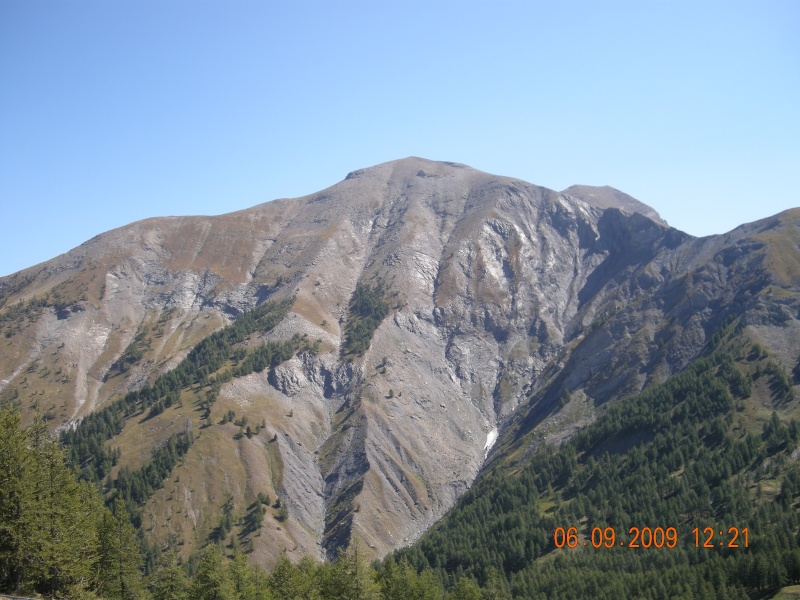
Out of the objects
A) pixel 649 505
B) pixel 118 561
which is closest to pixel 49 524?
pixel 118 561

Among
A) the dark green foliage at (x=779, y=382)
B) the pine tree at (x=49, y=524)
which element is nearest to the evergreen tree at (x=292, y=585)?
the pine tree at (x=49, y=524)

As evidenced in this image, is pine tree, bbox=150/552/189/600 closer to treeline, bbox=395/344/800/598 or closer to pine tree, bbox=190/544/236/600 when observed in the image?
pine tree, bbox=190/544/236/600

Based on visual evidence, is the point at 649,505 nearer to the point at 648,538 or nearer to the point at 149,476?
the point at 648,538

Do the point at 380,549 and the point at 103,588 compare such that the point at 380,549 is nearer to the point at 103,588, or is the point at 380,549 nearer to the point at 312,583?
the point at 312,583

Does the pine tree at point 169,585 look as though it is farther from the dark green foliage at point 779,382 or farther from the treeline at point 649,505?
the dark green foliage at point 779,382

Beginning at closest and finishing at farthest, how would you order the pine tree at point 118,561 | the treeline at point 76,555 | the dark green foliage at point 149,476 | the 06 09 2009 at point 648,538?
1. the treeline at point 76,555
2. the pine tree at point 118,561
3. the 06 09 2009 at point 648,538
4. the dark green foliage at point 149,476

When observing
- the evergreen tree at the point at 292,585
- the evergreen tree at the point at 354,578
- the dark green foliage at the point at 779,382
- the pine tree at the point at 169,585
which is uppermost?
the pine tree at the point at 169,585

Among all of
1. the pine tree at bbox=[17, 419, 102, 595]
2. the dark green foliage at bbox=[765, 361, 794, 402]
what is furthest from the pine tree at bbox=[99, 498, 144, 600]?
the dark green foliage at bbox=[765, 361, 794, 402]

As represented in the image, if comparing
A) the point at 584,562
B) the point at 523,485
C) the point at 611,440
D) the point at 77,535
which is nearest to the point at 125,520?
the point at 77,535
